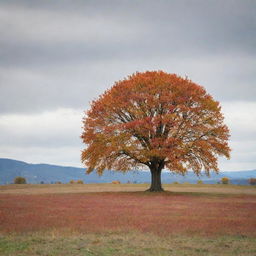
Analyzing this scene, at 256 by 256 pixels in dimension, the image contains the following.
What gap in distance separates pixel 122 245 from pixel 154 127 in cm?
3300

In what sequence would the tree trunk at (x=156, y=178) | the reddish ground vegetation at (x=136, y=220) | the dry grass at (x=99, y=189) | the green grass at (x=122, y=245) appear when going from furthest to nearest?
the dry grass at (x=99, y=189) < the tree trunk at (x=156, y=178) < the reddish ground vegetation at (x=136, y=220) < the green grass at (x=122, y=245)

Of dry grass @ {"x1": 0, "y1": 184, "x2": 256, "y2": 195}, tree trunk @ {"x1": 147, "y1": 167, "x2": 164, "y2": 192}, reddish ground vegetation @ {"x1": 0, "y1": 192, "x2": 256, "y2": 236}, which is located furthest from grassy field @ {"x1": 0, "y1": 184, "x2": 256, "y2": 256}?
dry grass @ {"x1": 0, "y1": 184, "x2": 256, "y2": 195}

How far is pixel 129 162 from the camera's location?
52750 millimetres

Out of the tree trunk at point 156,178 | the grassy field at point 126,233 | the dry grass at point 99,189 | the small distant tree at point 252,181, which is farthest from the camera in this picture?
the small distant tree at point 252,181

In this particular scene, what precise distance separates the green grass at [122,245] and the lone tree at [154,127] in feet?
96.5

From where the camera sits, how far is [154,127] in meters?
49.9

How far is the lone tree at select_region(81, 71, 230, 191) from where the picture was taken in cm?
4962

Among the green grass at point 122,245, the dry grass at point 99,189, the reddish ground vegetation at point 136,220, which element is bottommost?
the green grass at point 122,245

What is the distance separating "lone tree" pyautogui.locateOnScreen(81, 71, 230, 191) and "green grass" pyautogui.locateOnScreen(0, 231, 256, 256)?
2942 centimetres

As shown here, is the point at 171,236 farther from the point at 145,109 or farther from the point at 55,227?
the point at 145,109

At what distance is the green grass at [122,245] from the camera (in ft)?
53.1

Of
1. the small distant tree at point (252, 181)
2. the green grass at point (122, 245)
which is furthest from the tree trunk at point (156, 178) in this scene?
the small distant tree at point (252, 181)

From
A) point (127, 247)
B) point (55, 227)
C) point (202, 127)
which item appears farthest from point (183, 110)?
point (127, 247)

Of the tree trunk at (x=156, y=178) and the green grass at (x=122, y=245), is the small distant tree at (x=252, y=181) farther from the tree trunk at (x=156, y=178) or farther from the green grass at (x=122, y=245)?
the green grass at (x=122, y=245)
